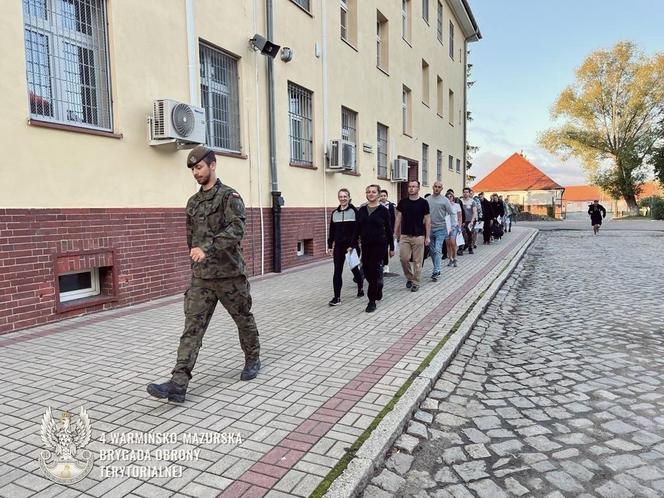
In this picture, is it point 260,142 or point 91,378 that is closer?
point 91,378

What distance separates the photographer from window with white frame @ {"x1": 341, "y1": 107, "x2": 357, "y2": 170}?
14.4 metres

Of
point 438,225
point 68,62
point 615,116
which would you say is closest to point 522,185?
point 615,116

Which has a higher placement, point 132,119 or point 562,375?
point 132,119

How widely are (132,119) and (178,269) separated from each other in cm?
237

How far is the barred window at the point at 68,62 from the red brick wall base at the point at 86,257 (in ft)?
4.24

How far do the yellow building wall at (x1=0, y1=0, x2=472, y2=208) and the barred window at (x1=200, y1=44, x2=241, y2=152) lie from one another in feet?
0.51

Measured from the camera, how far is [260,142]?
10.4 meters

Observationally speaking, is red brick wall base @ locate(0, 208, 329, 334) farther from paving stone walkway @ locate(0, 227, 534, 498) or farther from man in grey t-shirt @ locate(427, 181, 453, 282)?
man in grey t-shirt @ locate(427, 181, 453, 282)

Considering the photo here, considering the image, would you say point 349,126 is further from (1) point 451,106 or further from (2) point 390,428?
(1) point 451,106

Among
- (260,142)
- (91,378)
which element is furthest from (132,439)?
(260,142)

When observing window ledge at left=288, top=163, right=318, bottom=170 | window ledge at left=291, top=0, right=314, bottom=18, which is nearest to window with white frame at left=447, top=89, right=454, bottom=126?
window ledge at left=291, top=0, right=314, bottom=18

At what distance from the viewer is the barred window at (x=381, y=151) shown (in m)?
17.0

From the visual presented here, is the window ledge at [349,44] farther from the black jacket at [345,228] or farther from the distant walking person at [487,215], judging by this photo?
the black jacket at [345,228]

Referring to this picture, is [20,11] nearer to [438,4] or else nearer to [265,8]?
[265,8]
